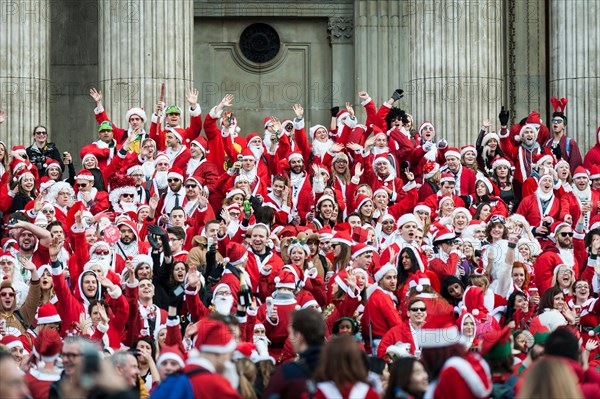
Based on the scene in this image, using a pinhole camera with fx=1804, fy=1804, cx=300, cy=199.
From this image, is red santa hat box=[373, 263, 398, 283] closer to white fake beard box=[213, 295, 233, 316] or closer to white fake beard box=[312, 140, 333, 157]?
white fake beard box=[213, 295, 233, 316]

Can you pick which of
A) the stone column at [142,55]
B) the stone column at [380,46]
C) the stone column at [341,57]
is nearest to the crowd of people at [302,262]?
the stone column at [142,55]

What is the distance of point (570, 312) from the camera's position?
18078 millimetres

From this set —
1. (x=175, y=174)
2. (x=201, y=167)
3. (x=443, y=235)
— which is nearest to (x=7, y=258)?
(x=175, y=174)

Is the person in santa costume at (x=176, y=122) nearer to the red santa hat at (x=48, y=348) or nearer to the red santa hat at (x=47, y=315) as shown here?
the red santa hat at (x=47, y=315)

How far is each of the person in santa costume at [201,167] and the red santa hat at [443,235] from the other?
3.73 metres

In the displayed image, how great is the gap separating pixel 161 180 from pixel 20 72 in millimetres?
4242

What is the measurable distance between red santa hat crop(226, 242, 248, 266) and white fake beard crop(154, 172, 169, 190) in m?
3.68

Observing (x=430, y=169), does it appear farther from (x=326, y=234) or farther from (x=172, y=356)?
(x=172, y=356)

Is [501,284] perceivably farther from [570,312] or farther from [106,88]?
[106,88]

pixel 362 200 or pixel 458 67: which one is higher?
pixel 458 67

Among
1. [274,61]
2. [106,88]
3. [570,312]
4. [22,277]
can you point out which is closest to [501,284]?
[570,312]

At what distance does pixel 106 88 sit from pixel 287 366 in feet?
48.0

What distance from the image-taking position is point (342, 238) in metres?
20.0

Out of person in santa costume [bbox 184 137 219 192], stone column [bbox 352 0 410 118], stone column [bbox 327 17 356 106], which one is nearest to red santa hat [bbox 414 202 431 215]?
person in santa costume [bbox 184 137 219 192]
